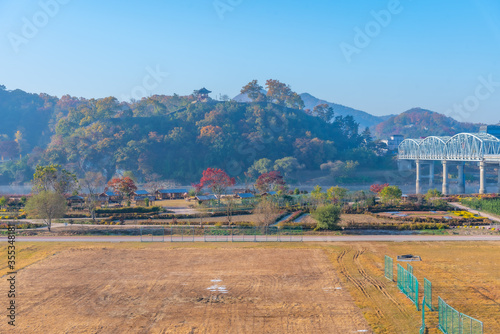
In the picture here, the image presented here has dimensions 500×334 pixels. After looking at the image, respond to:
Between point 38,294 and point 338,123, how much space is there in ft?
509

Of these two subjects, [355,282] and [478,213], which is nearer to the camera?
[355,282]

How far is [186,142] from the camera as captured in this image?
135625 millimetres

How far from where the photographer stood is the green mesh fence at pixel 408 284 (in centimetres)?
2680

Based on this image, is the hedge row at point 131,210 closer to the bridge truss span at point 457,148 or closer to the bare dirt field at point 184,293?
the bare dirt field at point 184,293

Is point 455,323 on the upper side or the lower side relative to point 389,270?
lower

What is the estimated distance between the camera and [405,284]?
91.8 feet

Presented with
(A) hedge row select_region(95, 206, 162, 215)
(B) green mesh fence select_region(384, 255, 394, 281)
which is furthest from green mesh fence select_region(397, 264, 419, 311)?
(A) hedge row select_region(95, 206, 162, 215)

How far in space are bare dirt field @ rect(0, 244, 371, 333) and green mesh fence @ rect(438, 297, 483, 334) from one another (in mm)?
3726

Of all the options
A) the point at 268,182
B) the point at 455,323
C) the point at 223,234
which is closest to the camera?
the point at 455,323

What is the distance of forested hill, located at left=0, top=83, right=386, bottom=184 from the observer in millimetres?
126875

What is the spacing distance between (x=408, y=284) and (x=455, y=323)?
545 centimetres

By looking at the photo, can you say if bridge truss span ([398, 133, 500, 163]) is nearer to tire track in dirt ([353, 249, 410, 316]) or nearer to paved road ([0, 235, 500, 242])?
paved road ([0, 235, 500, 242])

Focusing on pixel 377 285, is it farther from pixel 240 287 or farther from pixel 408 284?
pixel 240 287

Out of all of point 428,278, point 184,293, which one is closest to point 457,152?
Result: point 428,278
